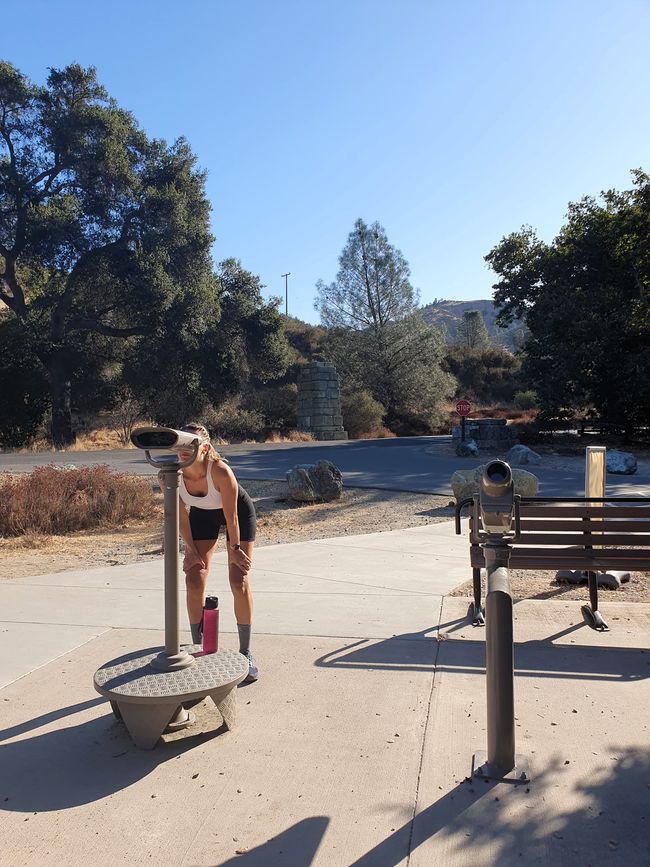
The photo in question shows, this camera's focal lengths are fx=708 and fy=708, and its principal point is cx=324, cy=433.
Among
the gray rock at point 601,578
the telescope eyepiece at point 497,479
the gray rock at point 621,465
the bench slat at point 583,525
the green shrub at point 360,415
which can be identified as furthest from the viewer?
the green shrub at point 360,415

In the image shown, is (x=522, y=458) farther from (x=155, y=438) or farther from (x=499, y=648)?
(x=155, y=438)

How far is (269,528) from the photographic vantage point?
10.4m

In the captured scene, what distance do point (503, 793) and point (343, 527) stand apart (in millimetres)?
7520

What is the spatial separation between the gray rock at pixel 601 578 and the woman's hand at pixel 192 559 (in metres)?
3.74

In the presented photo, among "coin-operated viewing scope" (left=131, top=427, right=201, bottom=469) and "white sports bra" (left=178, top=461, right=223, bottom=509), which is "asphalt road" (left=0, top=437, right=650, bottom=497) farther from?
"coin-operated viewing scope" (left=131, top=427, right=201, bottom=469)

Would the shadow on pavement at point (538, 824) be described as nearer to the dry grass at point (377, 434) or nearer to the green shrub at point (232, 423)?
the green shrub at point (232, 423)

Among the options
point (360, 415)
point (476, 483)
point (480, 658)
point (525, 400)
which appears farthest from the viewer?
point (525, 400)

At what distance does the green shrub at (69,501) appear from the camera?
383 inches

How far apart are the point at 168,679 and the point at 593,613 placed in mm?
3133

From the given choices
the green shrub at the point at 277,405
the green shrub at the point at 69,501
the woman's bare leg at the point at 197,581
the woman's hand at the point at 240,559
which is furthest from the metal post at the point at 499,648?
the green shrub at the point at 277,405

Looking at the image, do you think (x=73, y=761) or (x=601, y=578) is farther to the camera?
(x=601, y=578)

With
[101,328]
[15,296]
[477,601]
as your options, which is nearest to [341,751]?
[477,601]

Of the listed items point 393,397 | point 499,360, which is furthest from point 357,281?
point 499,360

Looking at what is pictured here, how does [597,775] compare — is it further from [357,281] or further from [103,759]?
[357,281]
